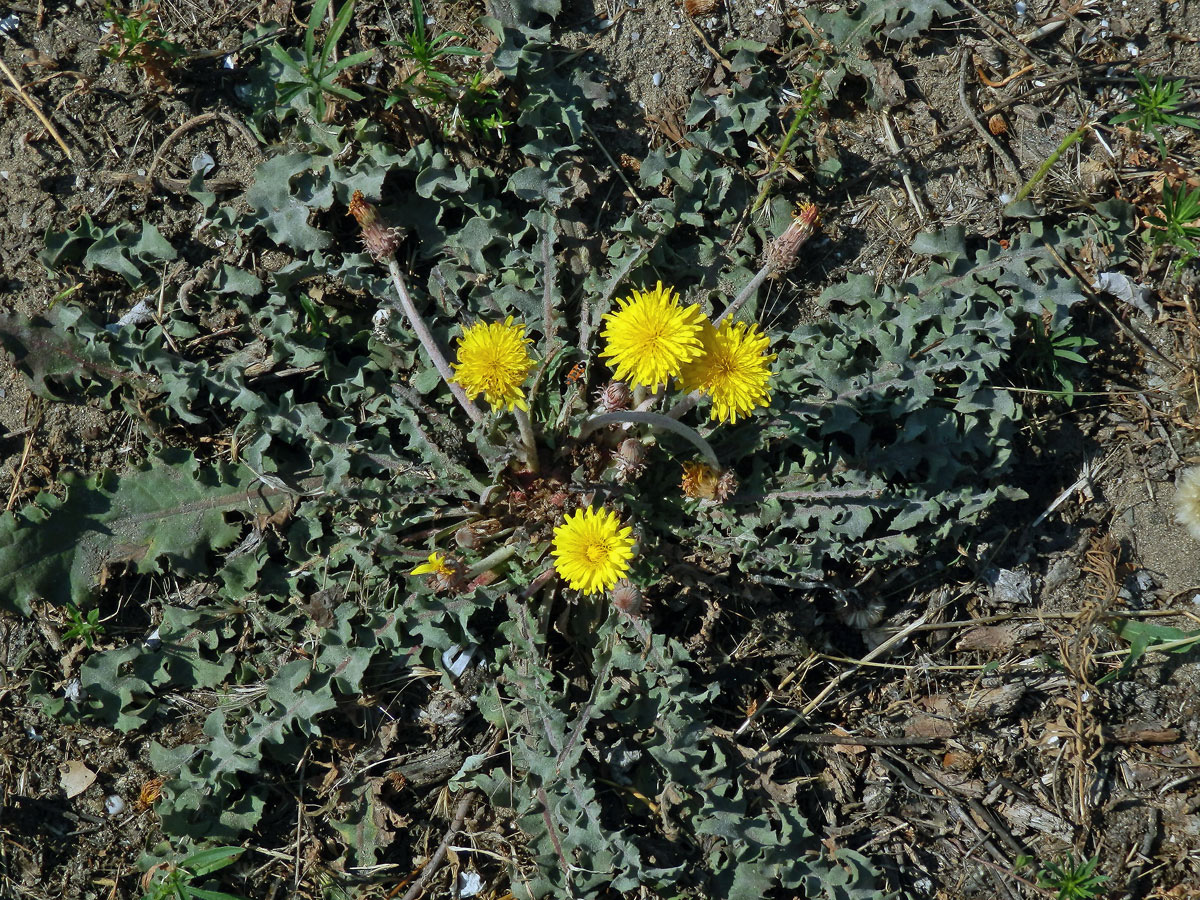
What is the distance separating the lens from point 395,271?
3365 millimetres

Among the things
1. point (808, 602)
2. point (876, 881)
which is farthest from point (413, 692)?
point (876, 881)

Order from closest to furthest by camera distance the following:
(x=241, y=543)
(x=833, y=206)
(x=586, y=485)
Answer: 1. (x=586, y=485)
2. (x=241, y=543)
3. (x=833, y=206)

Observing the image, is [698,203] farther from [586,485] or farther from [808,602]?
[808,602]

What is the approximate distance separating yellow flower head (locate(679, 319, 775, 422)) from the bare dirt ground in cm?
105

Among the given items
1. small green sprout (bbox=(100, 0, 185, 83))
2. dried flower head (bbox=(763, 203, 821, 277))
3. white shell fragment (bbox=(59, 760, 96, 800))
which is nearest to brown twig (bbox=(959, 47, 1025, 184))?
dried flower head (bbox=(763, 203, 821, 277))

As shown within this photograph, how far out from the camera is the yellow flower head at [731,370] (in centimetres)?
299

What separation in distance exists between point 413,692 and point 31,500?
1889 millimetres

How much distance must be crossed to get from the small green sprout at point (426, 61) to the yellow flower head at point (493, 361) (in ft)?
4.17

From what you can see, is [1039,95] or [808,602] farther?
[1039,95]

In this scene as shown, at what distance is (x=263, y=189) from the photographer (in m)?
3.69

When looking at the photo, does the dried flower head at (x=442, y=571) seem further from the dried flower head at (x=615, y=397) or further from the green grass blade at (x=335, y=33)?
the green grass blade at (x=335, y=33)

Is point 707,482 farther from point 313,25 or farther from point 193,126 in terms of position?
point 193,126

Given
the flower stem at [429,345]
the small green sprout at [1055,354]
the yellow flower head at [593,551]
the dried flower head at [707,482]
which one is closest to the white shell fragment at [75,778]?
the flower stem at [429,345]

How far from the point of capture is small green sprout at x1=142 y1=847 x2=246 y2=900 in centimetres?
339
